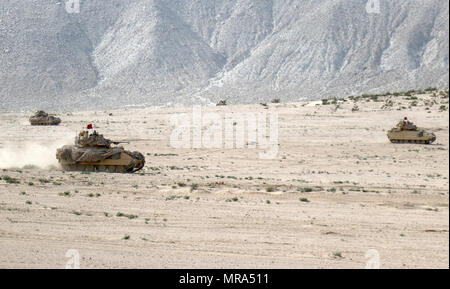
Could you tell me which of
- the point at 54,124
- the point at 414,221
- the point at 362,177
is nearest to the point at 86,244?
the point at 414,221

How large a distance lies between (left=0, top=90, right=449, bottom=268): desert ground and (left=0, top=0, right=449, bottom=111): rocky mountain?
4205 cm

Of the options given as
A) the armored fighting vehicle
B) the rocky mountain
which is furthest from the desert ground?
the rocky mountain

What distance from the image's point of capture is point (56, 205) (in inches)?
555

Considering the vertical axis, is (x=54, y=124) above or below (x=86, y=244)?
Answer: above

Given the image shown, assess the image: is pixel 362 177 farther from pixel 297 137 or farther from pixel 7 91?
pixel 7 91

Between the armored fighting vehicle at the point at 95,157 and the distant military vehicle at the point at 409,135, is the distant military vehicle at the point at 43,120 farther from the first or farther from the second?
the armored fighting vehicle at the point at 95,157

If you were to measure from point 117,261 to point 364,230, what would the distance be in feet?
15.7

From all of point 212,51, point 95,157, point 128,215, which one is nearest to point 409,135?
point 95,157

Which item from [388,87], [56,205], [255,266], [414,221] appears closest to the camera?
[255,266]

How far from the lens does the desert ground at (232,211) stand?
988cm

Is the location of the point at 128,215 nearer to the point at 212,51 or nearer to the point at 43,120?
the point at 43,120

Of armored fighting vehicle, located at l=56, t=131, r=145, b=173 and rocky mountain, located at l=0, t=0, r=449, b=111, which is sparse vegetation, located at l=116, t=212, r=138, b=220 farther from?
rocky mountain, located at l=0, t=0, r=449, b=111

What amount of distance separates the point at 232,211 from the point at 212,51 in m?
79.7

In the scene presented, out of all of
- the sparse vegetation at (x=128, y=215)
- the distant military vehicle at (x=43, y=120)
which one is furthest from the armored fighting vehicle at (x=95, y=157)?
the distant military vehicle at (x=43, y=120)
